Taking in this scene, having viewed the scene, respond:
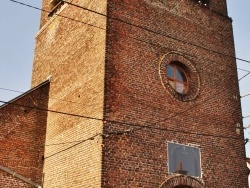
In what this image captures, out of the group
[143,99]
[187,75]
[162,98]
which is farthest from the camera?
[187,75]

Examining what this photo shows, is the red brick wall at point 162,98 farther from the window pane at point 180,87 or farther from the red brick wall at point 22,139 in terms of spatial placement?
the red brick wall at point 22,139

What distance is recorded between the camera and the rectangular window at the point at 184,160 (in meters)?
10.5

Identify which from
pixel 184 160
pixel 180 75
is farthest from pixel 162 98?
pixel 184 160

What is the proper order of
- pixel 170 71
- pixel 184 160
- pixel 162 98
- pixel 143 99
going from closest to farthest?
1. pixel 143 99
2. pixel 184 160
3. pixel 162 98
4. pixel 170 71

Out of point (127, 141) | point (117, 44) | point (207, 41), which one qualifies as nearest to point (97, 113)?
point (127, 141)

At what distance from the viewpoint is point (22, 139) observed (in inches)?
463

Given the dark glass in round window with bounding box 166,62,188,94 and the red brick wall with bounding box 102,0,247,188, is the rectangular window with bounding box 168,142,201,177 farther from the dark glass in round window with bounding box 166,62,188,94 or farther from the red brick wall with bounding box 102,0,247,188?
the dark glass in round window with bounding box 166,62,188,94

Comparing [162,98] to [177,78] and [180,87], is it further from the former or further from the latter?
[177,78]

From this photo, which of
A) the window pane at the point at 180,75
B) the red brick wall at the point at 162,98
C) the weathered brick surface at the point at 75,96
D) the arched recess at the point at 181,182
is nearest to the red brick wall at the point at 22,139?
the weathered brick surface at the point at 75,96

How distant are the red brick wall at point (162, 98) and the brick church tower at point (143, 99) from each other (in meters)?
0.03

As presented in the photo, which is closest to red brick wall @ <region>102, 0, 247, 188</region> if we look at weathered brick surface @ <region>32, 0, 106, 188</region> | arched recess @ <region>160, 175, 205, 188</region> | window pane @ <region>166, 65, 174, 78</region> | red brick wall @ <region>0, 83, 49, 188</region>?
arched recess @ <region>160, 175, 205, 188</region>

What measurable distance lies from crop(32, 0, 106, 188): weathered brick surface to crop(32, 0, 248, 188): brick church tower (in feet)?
0.10

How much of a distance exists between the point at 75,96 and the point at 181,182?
3.76 meters

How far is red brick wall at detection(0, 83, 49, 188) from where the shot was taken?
11.2 meters
